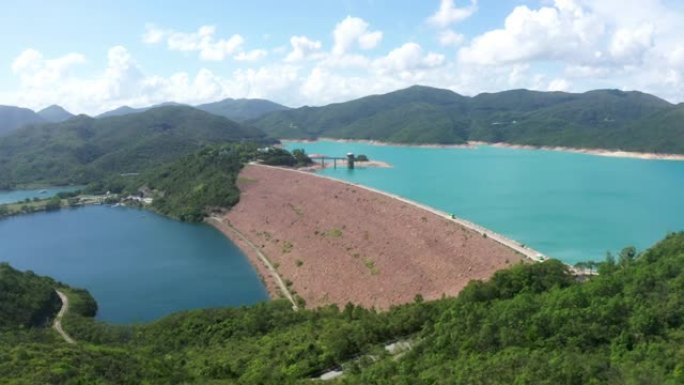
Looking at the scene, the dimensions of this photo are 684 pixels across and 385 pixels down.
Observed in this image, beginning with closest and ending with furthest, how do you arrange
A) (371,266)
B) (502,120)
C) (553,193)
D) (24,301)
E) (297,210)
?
(24,301) → (371,266) → (297,210) → (553,193) → (502,120)

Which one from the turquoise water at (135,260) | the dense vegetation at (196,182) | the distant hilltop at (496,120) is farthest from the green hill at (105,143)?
the turquoise water at (135,260)

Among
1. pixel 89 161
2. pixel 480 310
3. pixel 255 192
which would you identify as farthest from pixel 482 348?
pixel 89 161

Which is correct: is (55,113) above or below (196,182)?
above

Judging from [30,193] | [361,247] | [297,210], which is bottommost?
[30,193]

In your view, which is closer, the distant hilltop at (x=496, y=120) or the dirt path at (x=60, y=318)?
the dirt path at (x=60, y=318)

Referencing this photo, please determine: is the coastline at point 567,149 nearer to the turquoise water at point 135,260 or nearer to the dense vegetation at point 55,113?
the turquoise water at point 135,260

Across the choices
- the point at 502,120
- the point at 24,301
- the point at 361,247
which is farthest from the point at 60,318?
the point at 502,120

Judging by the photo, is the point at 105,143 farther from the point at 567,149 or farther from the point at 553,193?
the point at 567,149
